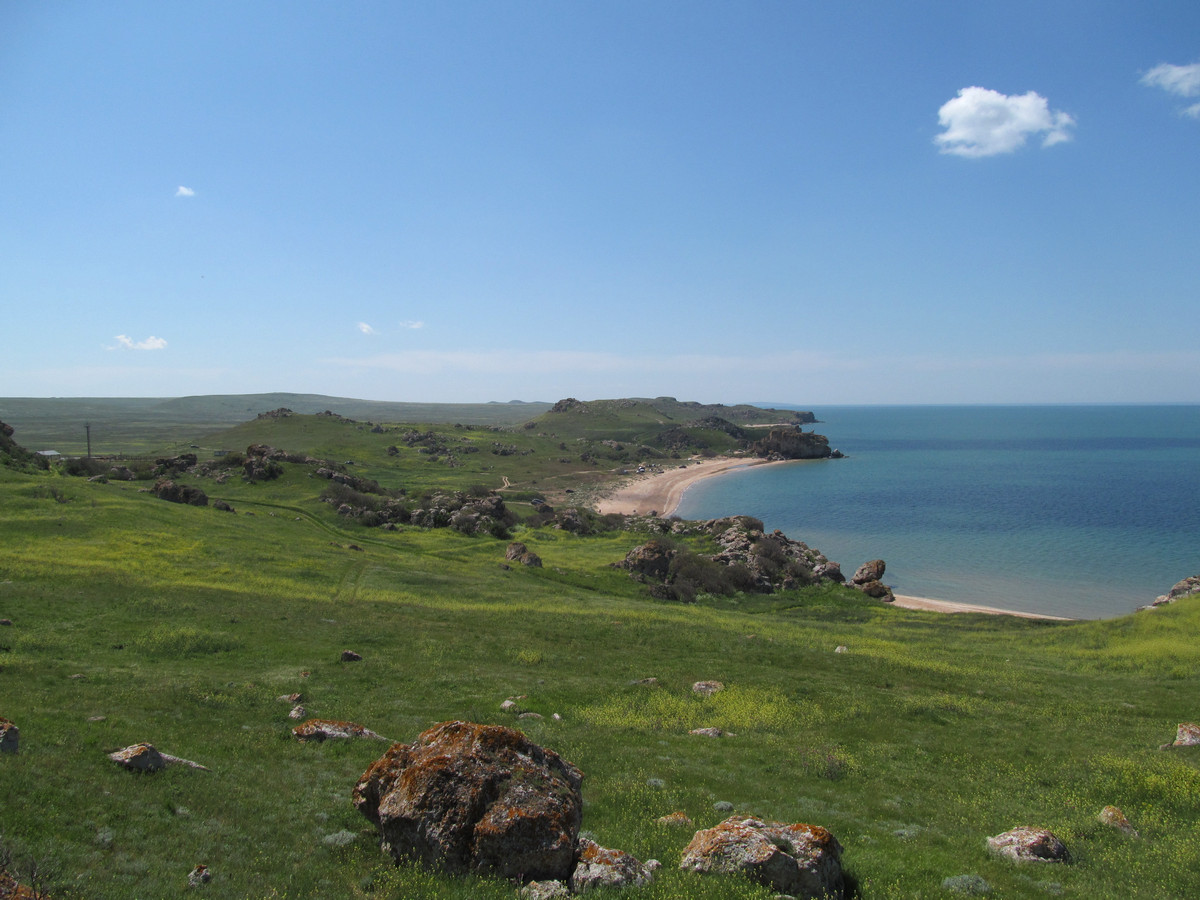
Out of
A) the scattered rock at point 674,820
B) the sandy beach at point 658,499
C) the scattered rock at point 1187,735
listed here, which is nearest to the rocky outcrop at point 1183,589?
the sandy beach at point 658,499

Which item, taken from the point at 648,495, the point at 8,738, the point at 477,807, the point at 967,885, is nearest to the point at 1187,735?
the point at 967,885

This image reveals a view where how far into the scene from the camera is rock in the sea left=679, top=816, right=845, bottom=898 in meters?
12.4

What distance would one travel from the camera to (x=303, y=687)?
25.4m

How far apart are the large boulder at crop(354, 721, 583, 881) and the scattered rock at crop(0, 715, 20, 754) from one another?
813 centimetres

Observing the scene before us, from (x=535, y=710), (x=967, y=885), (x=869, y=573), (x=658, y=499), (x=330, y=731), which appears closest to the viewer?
(x=967, y=885)

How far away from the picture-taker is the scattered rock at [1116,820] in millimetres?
16234

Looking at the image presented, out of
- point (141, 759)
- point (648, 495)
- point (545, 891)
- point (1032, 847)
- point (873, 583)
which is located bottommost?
point (648, 495)

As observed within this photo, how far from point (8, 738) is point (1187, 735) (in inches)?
1468

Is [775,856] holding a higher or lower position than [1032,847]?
higher

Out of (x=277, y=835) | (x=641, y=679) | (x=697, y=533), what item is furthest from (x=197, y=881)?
(x=697, y=533)

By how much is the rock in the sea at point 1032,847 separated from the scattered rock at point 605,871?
9.05 m

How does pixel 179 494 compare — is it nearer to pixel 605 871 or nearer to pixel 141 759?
pixel 141 759

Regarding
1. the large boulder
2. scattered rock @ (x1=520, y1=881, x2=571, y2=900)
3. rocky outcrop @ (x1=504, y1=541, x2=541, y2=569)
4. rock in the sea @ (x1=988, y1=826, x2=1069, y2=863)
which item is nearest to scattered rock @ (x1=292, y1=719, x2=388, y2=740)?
the large boulder

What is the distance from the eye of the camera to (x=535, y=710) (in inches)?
1008
